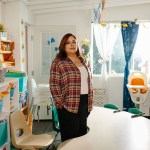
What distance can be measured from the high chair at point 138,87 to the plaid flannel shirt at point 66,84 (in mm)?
2699

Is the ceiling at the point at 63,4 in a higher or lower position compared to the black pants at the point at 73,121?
higher

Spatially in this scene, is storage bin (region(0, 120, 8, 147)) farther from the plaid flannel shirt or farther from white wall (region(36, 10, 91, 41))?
white wall (region(36, 10, 91, 41))

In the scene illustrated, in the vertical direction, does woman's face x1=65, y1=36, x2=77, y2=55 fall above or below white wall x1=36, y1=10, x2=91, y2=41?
below

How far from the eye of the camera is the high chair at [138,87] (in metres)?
4.93

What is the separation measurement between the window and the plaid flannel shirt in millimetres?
3133

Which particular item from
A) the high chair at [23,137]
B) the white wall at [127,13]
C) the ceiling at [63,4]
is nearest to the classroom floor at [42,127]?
the high chair at [23,137]

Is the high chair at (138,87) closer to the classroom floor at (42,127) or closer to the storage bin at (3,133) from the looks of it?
the classroom floor at (42,127)

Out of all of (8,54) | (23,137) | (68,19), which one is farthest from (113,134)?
(68,19)

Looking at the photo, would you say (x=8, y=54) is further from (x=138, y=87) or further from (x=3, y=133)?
(x=138, y=87)

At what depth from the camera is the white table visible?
2053 mm

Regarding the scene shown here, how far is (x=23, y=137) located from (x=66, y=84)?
96 cm

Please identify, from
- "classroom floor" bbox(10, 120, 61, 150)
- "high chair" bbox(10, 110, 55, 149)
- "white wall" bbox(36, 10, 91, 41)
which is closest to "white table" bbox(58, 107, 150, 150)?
"high chair" bbox(10, 110, 55, 149)

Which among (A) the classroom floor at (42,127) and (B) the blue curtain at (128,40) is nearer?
(A) the classroom floor at (42,127)

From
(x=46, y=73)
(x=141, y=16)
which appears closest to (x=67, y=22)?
(x=46, y=73)
